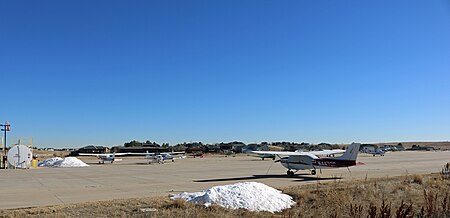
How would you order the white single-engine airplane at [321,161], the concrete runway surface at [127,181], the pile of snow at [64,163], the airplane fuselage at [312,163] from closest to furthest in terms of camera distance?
the concrete runway surface at [127,181] → the white single-engine airplane at [321,161] → the airplane fuselage at [312,163] → the pile of snow at [64,163]

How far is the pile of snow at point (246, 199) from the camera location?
11520 millimetres

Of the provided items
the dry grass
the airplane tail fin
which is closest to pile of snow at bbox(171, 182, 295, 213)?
the dry grass

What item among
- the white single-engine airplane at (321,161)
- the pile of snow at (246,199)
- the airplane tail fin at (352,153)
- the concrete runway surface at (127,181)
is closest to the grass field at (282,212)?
the pile of snow at (246,199)

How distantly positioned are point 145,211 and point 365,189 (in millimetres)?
8958

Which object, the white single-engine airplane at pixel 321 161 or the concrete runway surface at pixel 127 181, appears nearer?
the concrete runway surface at pixel 127 181

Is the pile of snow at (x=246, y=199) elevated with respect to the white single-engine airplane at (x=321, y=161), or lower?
lower

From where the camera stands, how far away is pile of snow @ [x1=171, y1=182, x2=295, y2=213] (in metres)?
11.5

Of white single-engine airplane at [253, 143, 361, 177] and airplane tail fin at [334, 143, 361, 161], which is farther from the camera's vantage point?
white single-engine airplane at [253, 143, 361, 177]

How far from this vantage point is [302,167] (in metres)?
28.3

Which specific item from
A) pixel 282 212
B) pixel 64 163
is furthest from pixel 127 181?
pixel 64 163

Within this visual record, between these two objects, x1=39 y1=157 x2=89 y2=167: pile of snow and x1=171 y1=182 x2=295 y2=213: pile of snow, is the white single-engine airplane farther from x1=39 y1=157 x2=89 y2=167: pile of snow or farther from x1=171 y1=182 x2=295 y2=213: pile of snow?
x1=39 y1=157 x2=89 y2=167: pile of snow

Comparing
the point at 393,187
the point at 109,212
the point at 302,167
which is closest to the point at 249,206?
the point at 109,212

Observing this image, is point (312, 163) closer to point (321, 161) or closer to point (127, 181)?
point (321, 161)

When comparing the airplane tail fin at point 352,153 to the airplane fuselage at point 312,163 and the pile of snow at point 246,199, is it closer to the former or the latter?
the airplane fuselage at point 312,163
